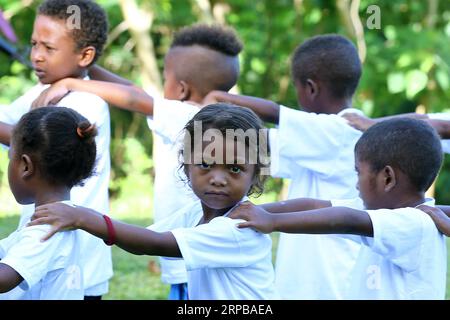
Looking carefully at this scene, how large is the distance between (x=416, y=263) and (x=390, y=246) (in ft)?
0.44

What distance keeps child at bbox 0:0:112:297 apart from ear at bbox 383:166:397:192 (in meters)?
1.31

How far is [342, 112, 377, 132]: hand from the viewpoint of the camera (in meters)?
4.36

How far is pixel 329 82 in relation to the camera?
15.1 feet

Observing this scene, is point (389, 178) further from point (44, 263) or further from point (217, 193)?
point (44, 263)

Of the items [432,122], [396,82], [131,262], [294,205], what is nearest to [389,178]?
[294,205]

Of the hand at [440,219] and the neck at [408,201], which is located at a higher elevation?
the neck at [408,201]

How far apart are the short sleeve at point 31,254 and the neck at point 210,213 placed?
54 centimetres

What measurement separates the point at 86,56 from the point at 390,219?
1845 mm

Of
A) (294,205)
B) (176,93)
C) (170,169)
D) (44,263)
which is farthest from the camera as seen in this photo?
(176,93)

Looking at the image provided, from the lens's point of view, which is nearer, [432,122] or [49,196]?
[49,196]

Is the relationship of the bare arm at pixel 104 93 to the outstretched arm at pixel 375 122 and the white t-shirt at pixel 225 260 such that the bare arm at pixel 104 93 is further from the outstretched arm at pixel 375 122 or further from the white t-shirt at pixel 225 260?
the white t-shirt at pixel 225 260

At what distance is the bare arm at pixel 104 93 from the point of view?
13.2 feet

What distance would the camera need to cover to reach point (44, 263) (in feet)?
9.45

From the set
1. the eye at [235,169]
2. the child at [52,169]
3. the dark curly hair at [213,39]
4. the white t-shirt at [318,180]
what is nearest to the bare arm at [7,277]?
the child at [52,169]
